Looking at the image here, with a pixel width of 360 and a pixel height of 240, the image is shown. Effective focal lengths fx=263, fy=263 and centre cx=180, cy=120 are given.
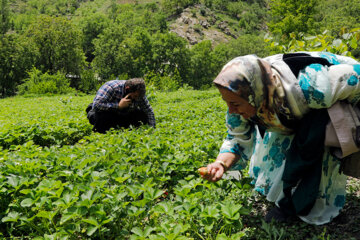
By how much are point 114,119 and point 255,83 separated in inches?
138

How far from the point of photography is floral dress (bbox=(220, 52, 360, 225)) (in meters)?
1.63

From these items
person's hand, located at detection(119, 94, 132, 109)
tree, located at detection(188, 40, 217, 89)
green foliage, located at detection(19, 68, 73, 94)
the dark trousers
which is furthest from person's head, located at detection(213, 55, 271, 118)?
tree, located at detection(188, 40, 217, 89)

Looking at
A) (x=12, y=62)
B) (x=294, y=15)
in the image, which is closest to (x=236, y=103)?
(x=294, y=15)

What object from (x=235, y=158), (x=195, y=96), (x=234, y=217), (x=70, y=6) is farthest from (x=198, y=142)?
(x=70, y=6)

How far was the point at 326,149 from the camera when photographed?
1946 mm

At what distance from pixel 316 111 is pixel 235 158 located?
69cm

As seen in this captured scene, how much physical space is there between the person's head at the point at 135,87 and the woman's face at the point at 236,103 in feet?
8.59

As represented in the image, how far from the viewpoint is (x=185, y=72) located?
52062mm

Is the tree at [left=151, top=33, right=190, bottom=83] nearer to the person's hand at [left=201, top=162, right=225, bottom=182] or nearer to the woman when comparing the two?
the woman

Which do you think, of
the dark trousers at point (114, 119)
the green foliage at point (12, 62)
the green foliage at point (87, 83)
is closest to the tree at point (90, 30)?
the green foliage at point (12, 62)

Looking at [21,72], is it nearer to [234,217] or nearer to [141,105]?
[141,105]

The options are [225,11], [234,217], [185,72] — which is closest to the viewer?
[234,217]

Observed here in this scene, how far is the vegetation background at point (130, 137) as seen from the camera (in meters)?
1.76

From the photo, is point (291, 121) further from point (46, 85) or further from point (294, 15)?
point (46, 85)
